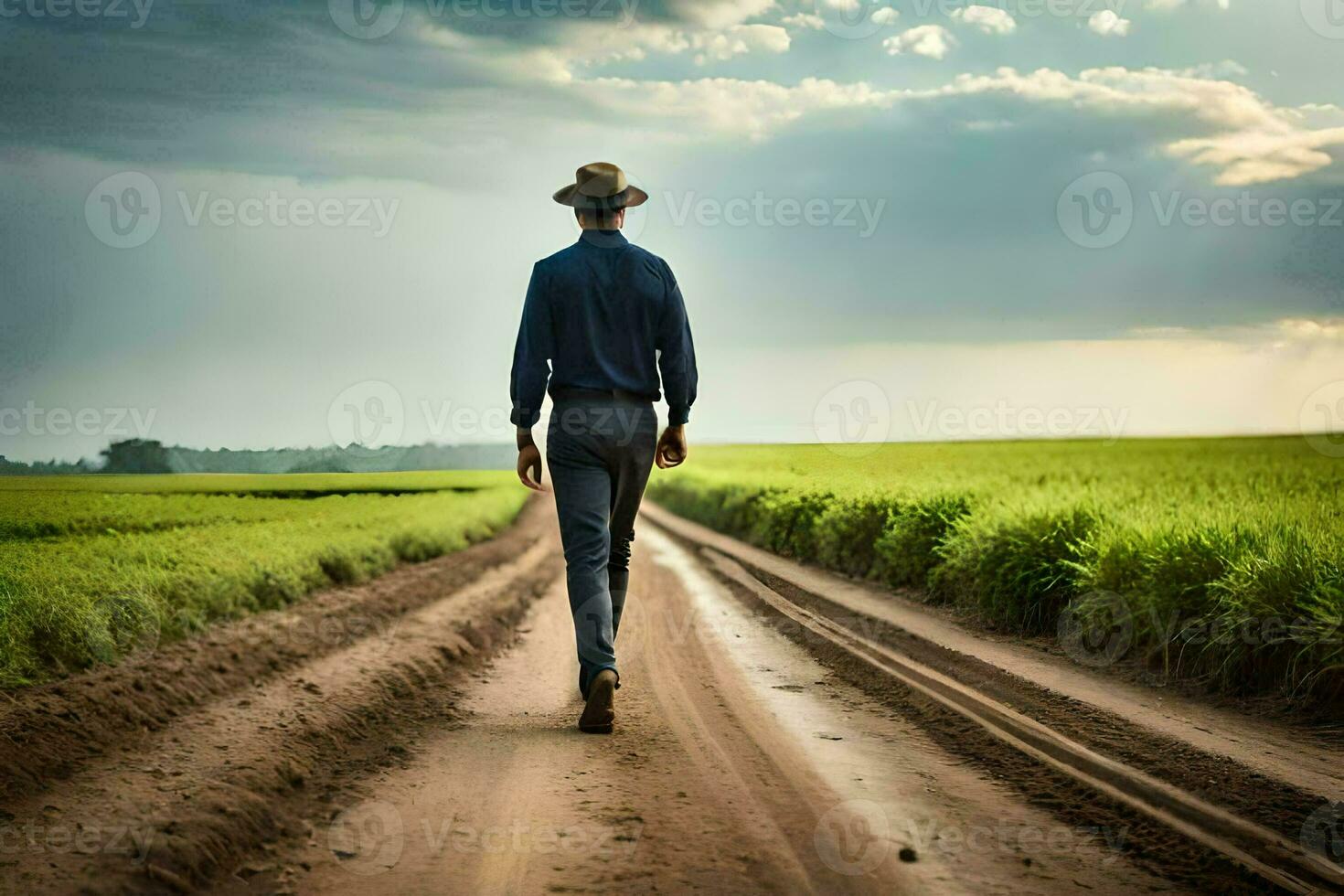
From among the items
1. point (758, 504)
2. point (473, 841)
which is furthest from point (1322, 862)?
point (758, 504)

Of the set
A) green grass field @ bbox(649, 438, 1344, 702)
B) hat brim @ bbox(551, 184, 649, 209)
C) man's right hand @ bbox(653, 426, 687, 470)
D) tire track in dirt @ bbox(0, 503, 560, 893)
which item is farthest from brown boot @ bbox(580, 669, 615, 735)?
green grass field @ bbox(649, 438, 1344, 702)

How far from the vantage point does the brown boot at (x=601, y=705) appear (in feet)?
16.8

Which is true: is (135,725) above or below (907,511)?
below

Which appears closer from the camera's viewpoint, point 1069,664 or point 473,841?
point 473,841

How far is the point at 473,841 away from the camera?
357 centimetres

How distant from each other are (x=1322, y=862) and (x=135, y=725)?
5342 mm

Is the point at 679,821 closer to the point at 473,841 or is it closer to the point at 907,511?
the point at 473,841

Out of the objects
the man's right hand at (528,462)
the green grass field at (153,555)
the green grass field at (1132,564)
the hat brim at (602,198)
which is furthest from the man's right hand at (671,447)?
the green grass field at (153,555)

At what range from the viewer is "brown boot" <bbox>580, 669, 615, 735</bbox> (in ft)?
16.8

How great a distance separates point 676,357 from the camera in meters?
5.50

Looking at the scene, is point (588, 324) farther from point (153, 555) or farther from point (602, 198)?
point (153, 555)

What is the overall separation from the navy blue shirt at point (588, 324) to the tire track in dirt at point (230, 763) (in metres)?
1.95

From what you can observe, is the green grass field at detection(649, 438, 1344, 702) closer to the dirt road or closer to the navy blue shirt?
the dirt road

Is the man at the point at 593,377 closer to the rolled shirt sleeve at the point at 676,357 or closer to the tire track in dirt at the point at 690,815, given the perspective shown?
the rolled shirt sleeve at the point at 676,357
